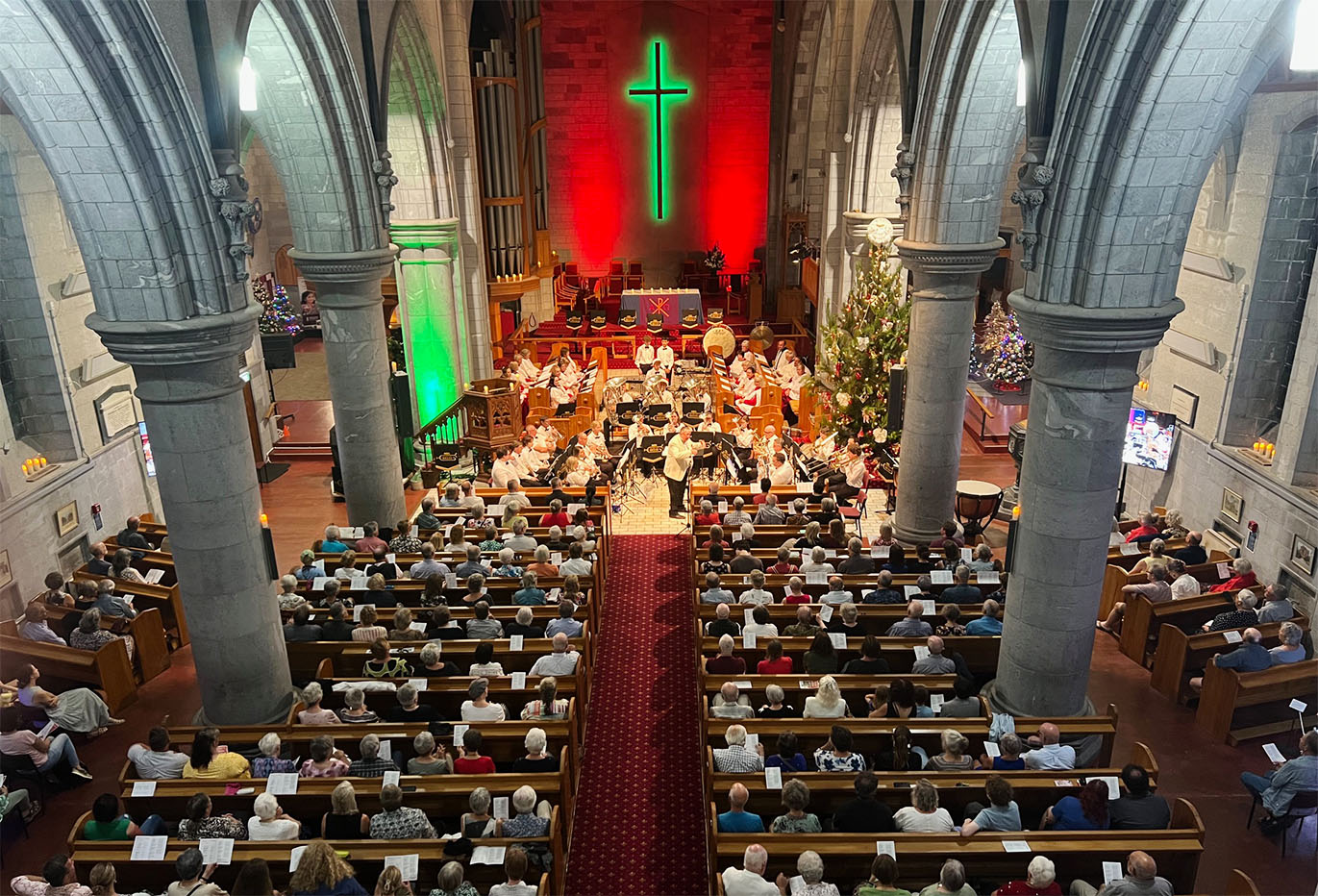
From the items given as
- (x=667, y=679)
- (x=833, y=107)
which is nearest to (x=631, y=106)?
(x=833, y=107)

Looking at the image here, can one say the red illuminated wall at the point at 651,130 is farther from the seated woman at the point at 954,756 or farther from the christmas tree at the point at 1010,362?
the seated woman at the point at 954,756

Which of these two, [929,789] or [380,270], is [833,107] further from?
[929,789]

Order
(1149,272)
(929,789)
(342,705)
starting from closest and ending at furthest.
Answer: (929,789)
(1149,272)
(342,705)

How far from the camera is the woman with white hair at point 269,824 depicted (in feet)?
20.9

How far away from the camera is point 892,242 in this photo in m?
14.8

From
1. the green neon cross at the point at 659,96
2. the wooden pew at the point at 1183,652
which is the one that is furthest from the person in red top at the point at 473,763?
the green neon cross at the point at 659,96

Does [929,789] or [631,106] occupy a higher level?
[631,106]

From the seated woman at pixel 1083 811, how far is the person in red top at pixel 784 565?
174 inches

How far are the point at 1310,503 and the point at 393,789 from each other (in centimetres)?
988

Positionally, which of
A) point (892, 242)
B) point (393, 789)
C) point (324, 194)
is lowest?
point (393, 789)

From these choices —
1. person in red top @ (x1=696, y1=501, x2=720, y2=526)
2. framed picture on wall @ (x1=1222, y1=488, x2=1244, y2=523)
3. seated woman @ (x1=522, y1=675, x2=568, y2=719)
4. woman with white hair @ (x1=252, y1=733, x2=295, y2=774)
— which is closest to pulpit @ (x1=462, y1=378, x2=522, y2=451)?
person in red top @ (x1=696, y1=501, x2=720, y2=526)

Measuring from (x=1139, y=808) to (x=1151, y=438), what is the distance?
811 cm

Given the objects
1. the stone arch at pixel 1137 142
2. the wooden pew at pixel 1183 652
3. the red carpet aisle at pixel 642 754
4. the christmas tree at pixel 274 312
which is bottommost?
the red carpet aisle at pixel 642 754

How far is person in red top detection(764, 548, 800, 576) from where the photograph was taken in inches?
417
